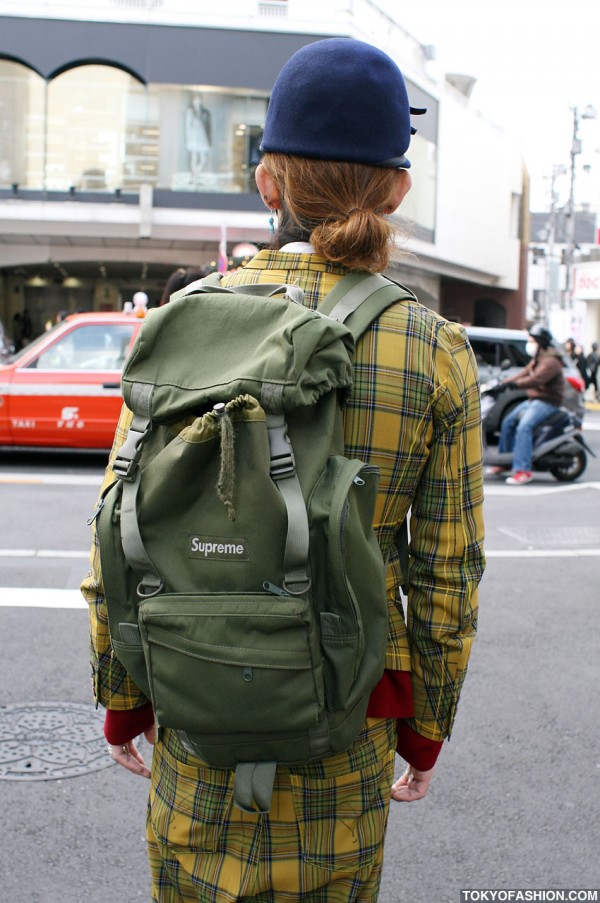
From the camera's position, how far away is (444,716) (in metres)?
1.66

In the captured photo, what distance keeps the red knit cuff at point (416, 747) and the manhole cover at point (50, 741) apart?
7.50ft

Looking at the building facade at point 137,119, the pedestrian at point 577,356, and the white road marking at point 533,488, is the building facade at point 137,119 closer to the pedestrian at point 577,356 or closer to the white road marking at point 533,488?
the pedestrian at point 577,356

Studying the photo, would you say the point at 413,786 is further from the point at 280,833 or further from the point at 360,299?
the point at 360,299

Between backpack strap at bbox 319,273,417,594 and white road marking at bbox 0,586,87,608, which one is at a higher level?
backpack strap at bbox 319,273,417,594

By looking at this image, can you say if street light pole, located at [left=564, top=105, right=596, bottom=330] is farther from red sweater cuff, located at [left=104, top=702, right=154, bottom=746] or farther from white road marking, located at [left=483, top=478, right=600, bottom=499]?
red sweater cuff, located at [left=104, top=702, right=154, bottom=746]

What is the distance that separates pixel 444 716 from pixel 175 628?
552 millimetres

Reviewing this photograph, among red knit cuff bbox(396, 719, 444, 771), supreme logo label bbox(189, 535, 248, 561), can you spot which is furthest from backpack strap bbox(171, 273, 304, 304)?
red knit cuff bbox(396, 719, 444, 771)

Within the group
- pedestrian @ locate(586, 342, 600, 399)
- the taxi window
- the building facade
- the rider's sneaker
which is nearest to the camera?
the taxi window

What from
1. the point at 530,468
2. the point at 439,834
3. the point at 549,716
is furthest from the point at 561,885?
the point at 530,468

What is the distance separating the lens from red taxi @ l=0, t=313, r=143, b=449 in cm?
1066

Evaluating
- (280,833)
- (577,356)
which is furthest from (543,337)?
(577,356)

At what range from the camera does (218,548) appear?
1.34 meters

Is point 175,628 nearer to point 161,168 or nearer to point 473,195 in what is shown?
point 161,168

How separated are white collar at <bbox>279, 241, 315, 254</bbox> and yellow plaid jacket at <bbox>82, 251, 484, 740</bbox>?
11mm
